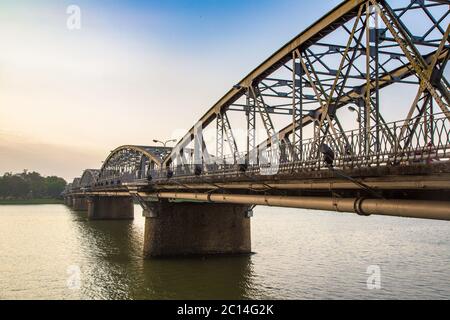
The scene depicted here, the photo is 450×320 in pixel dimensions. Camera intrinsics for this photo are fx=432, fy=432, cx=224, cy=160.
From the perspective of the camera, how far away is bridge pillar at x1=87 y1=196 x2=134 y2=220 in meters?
76.8

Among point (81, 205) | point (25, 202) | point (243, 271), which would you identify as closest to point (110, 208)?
point (81, 205)

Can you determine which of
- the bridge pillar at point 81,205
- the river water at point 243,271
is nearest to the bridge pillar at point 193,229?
the river water at point 243,271

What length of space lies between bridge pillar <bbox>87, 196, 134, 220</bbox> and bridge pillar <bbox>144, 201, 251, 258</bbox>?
4448 centimetres

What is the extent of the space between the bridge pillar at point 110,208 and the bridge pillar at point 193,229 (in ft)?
146

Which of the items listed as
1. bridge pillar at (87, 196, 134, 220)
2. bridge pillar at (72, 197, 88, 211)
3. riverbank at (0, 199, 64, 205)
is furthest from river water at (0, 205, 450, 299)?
riverbank at (0, 199, 64, 205)

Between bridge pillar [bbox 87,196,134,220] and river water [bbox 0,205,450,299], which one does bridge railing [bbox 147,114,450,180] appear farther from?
bridge pillar [bbox 87,196,134,220]

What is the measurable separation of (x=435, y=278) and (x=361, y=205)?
14.6 m

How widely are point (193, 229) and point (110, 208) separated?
4873 cm

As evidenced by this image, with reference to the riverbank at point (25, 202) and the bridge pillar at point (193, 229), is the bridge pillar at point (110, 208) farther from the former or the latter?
the riverbank at point (25, 202)

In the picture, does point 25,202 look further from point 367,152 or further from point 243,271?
point 367,152

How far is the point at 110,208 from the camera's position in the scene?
7844 cm

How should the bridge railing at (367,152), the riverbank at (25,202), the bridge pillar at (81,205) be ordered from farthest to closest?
the riverbank at (25,202) < the bridge pillar at (81,205) < the bridge railing at (367,152)

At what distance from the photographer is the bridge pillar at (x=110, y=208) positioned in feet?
252
